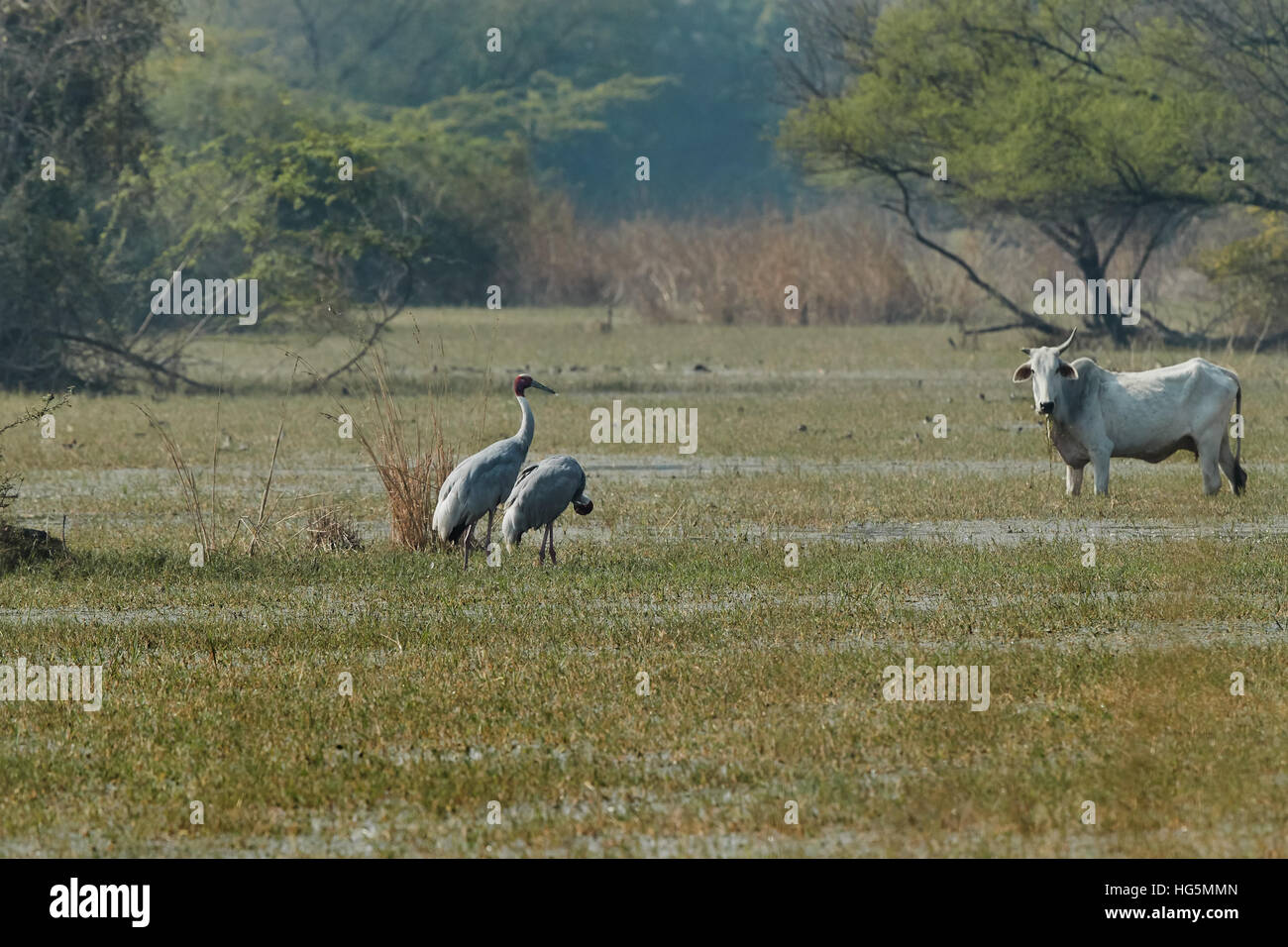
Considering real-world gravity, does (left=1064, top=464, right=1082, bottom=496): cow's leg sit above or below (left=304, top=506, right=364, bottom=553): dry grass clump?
above

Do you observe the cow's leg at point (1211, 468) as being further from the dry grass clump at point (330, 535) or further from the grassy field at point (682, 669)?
the dry grass clump at point (330, 535)

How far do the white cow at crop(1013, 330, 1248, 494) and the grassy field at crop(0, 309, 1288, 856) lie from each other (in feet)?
1.45

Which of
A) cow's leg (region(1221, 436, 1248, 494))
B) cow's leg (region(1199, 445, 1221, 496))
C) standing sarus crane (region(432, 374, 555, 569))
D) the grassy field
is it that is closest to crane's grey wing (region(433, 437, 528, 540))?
standing sarus crane (region(432, 374, 555, 569))

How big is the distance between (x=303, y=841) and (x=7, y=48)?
71.6 feet

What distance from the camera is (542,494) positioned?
1284 cm

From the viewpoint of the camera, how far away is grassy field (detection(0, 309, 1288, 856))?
7.48 m

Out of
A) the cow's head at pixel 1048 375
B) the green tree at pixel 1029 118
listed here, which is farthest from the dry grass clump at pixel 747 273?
the cow's head at pixel 1048 375

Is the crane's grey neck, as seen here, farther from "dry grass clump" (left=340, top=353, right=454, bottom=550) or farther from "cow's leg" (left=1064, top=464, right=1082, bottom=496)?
"cow's leg" (left=1064, top=464, right=1082, bottom=496)

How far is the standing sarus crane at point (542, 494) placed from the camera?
12852mm

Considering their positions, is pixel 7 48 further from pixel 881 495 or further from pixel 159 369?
pixel 881 495

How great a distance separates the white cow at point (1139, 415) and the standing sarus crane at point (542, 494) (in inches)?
198

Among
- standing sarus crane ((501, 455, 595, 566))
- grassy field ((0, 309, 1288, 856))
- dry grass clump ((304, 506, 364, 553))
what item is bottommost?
grassy field ((0, 309, 1288, 856))
